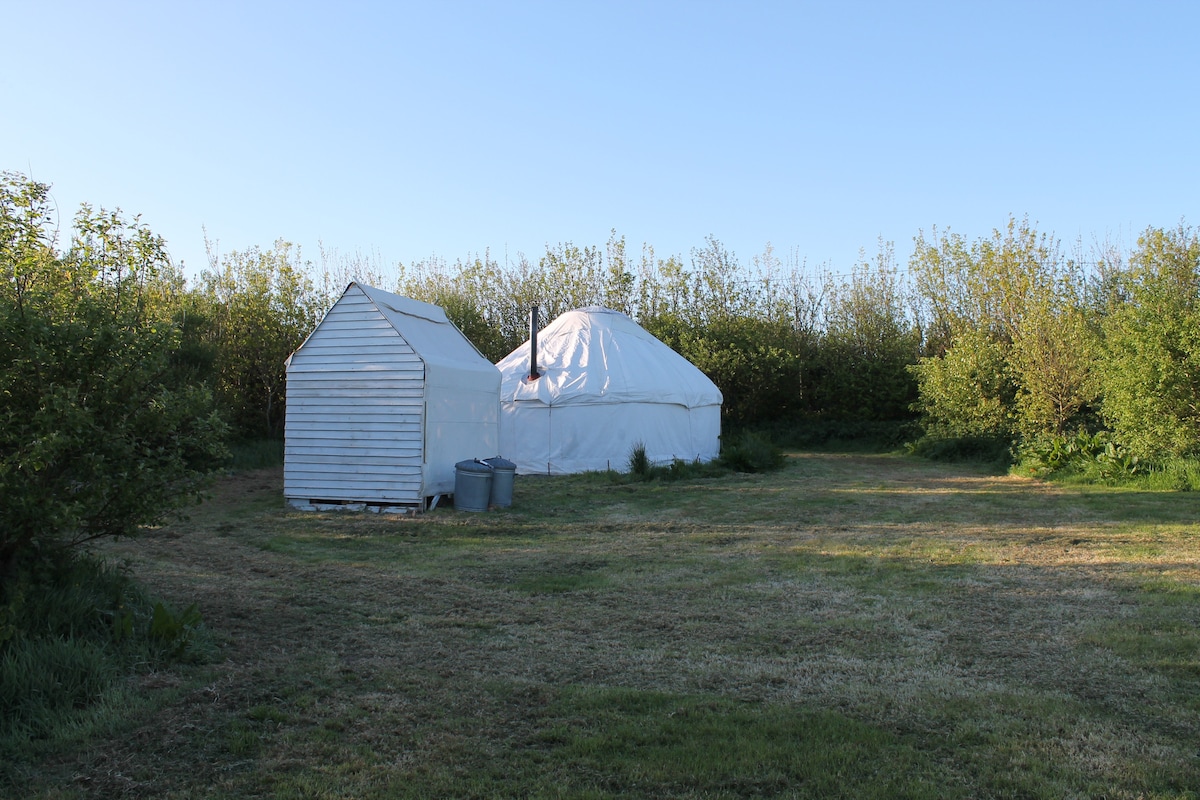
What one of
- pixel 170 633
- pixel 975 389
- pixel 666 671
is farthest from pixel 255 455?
pixel 975 389

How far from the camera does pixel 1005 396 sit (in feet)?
62.7

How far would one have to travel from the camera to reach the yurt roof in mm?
17547

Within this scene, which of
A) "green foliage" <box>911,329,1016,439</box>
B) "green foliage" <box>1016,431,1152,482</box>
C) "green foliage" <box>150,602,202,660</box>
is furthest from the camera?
"green foliage" <box>911,329,1016,439</box>

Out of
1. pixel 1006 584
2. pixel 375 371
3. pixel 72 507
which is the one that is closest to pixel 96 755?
pixel 72 507

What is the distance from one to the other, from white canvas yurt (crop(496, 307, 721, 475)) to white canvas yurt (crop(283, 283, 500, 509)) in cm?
536

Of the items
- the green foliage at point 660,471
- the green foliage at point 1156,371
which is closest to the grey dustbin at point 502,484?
the green foliage at point 660,471

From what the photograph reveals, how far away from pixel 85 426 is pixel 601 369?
14156 millimetres

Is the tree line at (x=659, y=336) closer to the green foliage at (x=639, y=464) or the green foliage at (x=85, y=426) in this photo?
the green foliage at (x=85, y=426)

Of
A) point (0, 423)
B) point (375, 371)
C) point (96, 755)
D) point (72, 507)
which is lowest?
point (96, 755)

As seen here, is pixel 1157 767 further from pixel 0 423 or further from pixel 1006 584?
pixel 0 423

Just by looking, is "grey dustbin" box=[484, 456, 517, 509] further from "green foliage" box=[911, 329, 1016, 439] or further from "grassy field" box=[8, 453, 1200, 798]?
"green foliage" box=[911, 329, 1016, 439]

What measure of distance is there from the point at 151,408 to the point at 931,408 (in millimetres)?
19758

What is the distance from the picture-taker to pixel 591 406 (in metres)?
17.5

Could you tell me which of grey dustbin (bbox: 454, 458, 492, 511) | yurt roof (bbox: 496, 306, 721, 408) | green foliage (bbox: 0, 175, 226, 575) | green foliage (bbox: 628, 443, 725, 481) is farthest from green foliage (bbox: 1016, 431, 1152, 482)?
green foliage (bbox: 0, 175, 226, 575)
